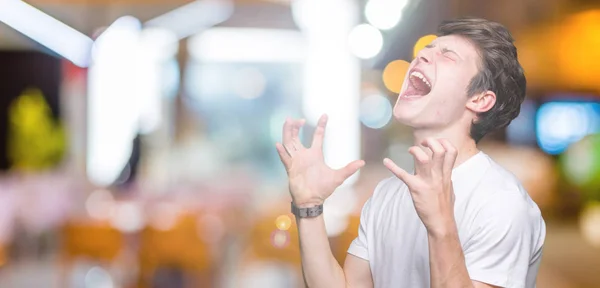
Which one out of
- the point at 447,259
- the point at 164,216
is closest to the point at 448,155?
the point at 447,259

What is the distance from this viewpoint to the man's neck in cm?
128

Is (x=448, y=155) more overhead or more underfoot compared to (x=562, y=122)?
more underfoot

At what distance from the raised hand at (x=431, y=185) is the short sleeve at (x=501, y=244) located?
0.34 feet

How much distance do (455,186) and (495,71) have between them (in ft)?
0.58

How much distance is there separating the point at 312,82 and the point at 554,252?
4164mm

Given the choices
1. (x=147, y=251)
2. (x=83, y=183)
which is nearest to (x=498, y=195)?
(x=147, y=251)

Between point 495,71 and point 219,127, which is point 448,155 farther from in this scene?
point 219,127

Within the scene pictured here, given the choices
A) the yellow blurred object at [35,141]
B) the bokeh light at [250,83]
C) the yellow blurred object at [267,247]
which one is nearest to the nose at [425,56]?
the yellow blurred object at [267,247]

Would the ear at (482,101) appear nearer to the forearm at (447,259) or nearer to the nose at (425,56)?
the nose at (425,56)

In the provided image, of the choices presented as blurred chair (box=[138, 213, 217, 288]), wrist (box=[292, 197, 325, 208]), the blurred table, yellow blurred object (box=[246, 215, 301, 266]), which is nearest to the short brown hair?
wrist (box=[292, 197, 325, 208])

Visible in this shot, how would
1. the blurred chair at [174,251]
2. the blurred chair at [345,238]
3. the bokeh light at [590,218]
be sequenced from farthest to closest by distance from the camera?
the bokeh light at [590,218]
the blurred chair at [174,251]
the blurred chair at [345,238]

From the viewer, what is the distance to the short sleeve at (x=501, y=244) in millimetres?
1179

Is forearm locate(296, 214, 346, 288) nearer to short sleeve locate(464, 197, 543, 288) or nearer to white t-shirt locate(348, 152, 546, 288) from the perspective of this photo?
white t-shirt locate(348, 152, 546, 288)

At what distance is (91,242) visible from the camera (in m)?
5.13
